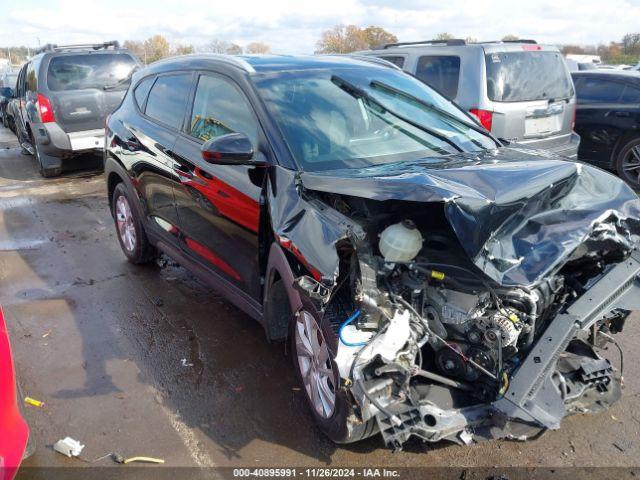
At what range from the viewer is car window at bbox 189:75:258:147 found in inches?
138

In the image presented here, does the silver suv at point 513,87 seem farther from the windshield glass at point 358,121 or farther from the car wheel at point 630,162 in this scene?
the windshield glass at point 358,121

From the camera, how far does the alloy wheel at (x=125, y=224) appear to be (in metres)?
5.32

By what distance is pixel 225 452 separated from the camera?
2941 millimetres

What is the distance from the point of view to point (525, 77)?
6.87 meters

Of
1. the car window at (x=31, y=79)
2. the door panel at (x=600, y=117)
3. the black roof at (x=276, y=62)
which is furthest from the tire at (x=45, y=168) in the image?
the door panel at (x=600, y=117)

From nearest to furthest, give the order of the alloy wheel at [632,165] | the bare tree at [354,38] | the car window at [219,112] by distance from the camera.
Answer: the car window at [219,112] → the alloy wheel at [632,165] → the bare tree at [354,38]

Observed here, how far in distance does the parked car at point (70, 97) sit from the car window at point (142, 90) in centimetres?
458

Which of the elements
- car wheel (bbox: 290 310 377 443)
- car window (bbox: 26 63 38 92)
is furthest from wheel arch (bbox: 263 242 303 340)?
car window (bbox: 26 63 38 92)

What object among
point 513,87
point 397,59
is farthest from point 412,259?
point 397,59

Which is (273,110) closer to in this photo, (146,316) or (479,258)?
(479,258)

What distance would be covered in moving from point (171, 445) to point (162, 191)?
2076mm

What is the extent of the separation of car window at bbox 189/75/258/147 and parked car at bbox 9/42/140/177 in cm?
602

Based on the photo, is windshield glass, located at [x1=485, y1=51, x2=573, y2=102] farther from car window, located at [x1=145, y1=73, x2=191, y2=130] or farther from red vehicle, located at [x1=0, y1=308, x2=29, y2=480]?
red vehicle, located at [x1=0, y1=308, x2=29, y2=480]

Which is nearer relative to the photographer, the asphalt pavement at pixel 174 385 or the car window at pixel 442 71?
the asphalt pavement at pixel 174 385
